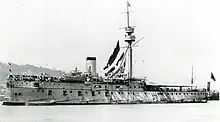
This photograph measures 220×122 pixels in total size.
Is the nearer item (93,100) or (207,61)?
(207,61)

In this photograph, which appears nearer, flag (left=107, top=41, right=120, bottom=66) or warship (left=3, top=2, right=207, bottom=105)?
flag (left=107, top=41, right=120, bottom=66)

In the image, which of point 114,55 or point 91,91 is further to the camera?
point 91,91

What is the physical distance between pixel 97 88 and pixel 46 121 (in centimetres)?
248

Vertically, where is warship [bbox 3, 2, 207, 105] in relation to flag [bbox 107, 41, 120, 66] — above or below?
below

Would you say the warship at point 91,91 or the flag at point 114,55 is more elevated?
the flag at point 114,55

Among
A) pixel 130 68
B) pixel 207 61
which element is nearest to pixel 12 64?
pixel 130 68

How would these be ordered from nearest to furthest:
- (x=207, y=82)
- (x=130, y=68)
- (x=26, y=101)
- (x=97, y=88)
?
(x=207, y=82) → (x=130, y=68) → (x=26, y=101) → (x=97, y=88)

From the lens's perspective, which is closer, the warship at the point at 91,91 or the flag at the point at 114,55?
the flag at the point at 114,55

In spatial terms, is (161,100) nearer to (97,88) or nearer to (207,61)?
(97,88)

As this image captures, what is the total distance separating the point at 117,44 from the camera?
292 cm

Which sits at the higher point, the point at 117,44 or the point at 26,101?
the point at 117,44

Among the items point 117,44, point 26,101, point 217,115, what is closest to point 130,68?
point 117,44

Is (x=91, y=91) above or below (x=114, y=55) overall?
below

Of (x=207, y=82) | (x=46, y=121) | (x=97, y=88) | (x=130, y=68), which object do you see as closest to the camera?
(x=46, y=121)
